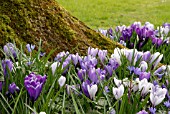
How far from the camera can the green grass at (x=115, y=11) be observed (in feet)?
38.1

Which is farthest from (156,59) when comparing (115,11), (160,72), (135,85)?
(115,11)

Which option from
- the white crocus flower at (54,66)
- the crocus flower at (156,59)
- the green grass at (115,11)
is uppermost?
→ the white crocus flower at (54,66)

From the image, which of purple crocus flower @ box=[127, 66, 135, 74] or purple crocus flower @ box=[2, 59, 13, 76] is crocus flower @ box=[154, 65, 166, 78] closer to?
purple crocus flower @ box=[127, 66, 135, 74]

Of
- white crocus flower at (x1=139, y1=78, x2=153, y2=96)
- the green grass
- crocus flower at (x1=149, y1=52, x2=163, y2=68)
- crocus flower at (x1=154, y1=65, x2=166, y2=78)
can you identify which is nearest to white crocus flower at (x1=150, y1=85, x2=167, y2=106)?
white crocus flower at (x1=139, y1=78, x2=153, y2=96)

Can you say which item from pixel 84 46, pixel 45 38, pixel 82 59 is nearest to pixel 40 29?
pixel 45 38

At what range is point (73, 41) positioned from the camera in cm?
361

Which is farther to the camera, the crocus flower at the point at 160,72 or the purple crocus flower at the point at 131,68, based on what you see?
the crocus flower at the point at 160,72

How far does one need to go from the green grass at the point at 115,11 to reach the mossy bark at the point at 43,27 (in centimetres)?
681

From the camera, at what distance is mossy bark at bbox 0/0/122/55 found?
3398 mm

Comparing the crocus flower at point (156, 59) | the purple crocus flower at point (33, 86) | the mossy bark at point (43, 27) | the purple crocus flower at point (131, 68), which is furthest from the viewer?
the mossy bark at point (43, 27)

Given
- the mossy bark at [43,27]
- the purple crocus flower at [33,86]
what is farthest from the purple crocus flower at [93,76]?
the mossy bark at [43,27]

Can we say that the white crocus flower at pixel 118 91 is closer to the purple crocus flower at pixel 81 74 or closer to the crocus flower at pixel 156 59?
the purple crocus flower at pixel 81 74

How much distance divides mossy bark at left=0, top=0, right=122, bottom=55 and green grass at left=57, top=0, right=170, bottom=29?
681 centimetres

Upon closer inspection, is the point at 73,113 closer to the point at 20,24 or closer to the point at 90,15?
the point at 20,24
